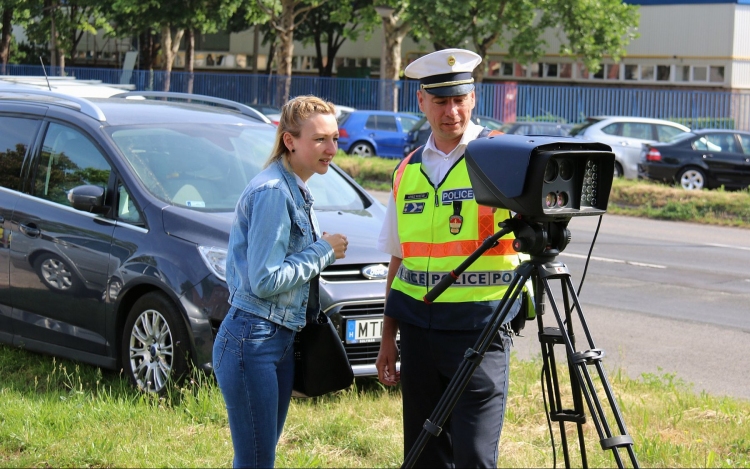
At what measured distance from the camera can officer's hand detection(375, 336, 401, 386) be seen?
391cm

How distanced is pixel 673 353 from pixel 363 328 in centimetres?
318

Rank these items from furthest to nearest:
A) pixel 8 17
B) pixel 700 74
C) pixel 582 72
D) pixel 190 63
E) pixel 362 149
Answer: pixel 582 72 < pixel 190 63 < pixel 8 17 < pixel 700 74 < pixel 362 149

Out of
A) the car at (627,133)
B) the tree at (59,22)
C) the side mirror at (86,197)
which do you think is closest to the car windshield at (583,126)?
the car at (627,133)

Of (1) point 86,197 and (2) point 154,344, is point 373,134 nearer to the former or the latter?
(1) point 86,197

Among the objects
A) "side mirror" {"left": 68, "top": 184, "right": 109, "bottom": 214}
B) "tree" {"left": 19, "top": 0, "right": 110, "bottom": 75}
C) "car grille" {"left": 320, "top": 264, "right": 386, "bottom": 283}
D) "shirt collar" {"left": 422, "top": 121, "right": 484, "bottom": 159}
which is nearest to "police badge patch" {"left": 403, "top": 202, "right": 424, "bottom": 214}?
"shirt collar" {"left": 422, "top": 121, "right": 484, "bottom": 159}

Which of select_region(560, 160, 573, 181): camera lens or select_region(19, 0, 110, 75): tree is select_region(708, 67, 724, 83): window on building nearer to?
select_region(19, 0, 110, 75): tree

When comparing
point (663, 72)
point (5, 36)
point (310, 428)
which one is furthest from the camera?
point (5, 36)

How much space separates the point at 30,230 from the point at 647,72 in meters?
39.2

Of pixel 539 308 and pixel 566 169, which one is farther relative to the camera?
pixel 539 308

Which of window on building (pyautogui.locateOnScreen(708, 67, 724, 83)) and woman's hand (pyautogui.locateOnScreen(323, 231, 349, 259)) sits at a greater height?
window on building (pyautogui.locateOnScreen(708, 67, 724, 83))

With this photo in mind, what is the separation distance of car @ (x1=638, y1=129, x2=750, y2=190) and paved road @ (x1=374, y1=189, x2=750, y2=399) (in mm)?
4493

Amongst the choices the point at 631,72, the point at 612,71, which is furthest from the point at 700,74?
the point at 612,71

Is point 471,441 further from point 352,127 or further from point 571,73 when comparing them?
point 571,73

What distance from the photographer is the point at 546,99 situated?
3434 centimetres
